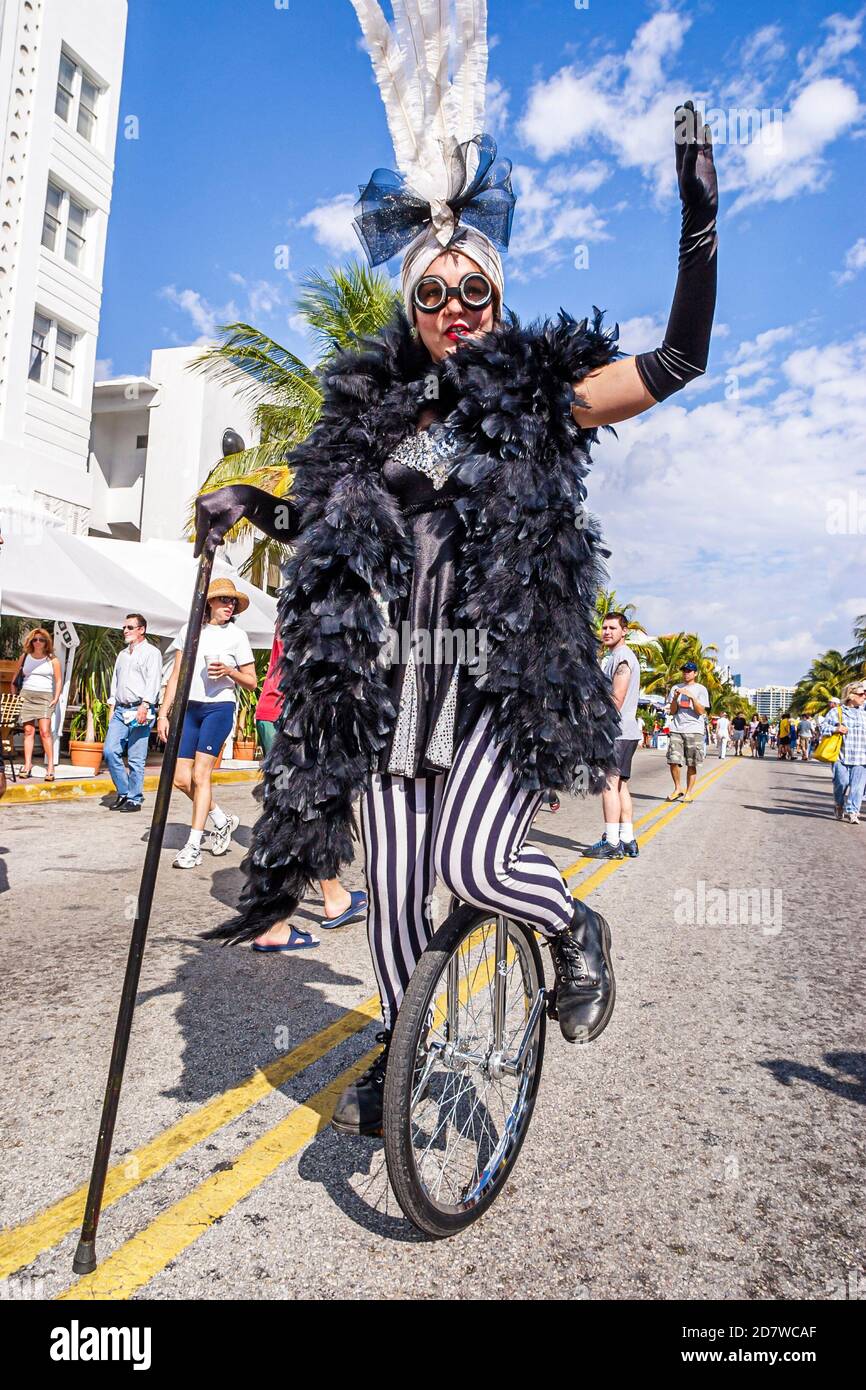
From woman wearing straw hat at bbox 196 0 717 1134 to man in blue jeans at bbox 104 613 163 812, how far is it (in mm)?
7794

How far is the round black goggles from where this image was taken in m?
2.37

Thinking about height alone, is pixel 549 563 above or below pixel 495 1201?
above

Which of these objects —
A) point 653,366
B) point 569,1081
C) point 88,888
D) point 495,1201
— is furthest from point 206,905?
point 653,366

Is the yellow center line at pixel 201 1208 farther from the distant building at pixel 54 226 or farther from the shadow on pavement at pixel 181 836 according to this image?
the distant building at pixel 54 226

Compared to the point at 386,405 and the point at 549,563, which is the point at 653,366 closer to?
the point at 549,563

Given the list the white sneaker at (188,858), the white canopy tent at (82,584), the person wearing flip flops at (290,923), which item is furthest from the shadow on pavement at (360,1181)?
the white canopy tent at (82,584)

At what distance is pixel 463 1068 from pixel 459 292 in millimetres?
1889

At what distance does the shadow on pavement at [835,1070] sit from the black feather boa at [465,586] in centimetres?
166

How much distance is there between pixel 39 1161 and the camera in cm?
238

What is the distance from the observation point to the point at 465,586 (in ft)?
7.02

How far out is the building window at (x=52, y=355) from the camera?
20.2 meters

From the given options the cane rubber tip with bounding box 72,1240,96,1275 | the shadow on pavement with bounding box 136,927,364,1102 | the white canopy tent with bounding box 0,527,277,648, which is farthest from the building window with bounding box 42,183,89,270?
the cane rubber tip with bounding box 72,1240,96,1275

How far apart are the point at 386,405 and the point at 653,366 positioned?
671 millimetres
